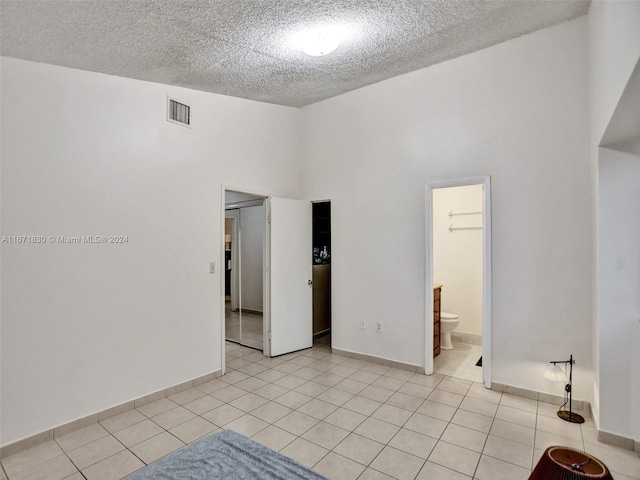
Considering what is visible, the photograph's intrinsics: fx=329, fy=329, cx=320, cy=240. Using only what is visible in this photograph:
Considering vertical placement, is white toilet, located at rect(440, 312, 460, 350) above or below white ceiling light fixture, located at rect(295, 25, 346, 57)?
below

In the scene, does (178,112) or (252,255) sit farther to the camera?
(252,255)

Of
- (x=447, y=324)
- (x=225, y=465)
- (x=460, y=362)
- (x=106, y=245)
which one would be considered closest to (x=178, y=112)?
(x=106, y=245)

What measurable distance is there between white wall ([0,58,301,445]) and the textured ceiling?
308 mm

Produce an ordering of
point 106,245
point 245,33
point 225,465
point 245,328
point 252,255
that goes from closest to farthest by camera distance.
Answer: point 225,465 < point 245,33 < point 106,245 < point 252,255 < point 245,328

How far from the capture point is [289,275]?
172 inches

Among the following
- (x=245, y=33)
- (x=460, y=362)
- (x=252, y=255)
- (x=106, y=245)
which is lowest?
(x=460, y=362)

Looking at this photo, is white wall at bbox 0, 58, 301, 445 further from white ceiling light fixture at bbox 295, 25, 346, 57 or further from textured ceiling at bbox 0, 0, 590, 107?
white ceiling light fixture at bbox 295, 25, 346, 57

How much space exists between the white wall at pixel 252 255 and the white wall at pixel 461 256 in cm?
262

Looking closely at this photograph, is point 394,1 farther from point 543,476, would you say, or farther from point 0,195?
point 0,195

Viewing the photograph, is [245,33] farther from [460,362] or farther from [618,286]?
[460,362]

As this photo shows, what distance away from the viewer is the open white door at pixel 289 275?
420cm

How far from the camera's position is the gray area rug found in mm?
1476

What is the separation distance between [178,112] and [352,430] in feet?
10.8

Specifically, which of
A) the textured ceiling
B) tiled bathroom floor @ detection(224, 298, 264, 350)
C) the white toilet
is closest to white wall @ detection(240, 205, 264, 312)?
tiled bathroom floor @ detection(224, 298, 264, 350)
